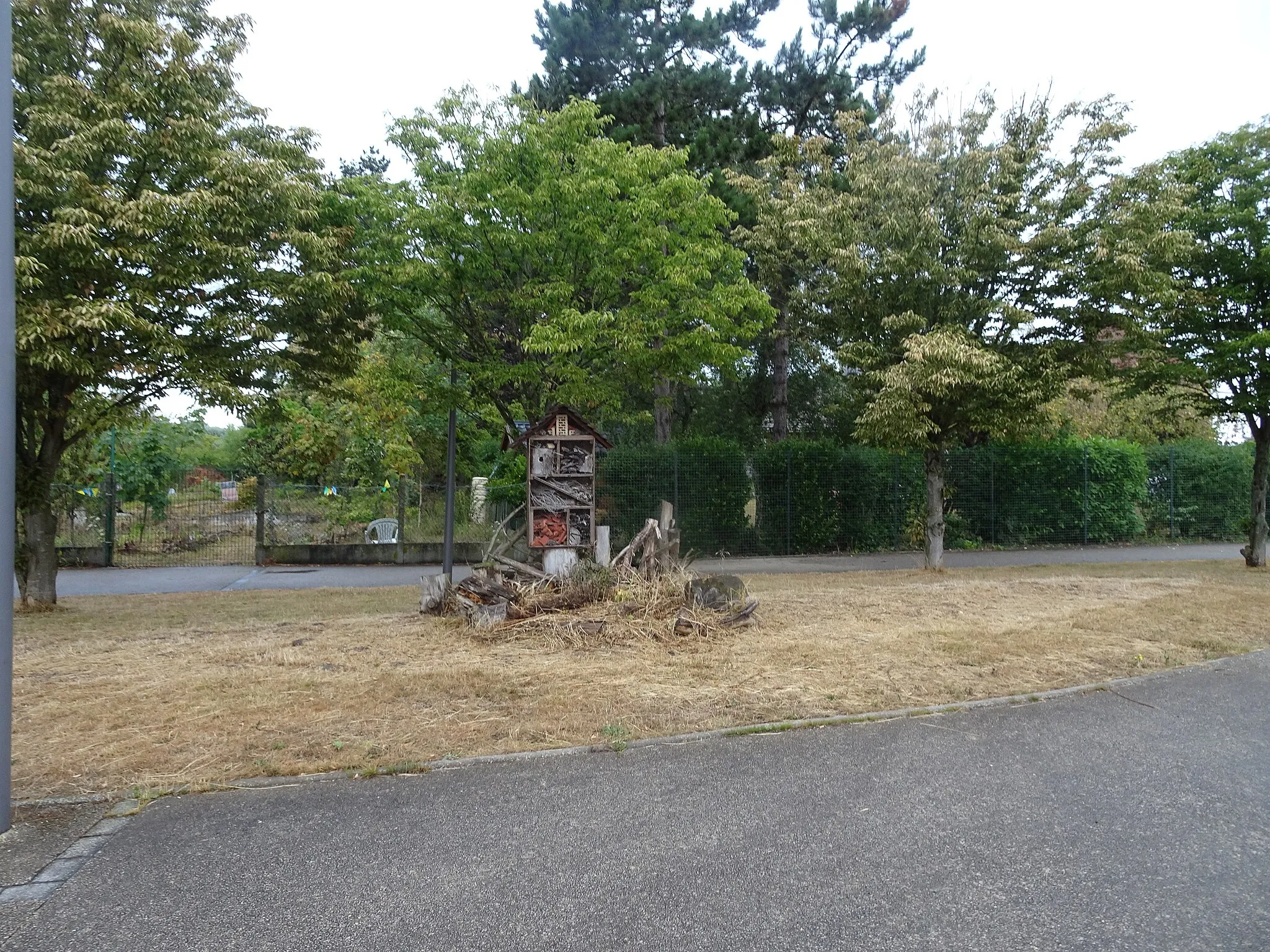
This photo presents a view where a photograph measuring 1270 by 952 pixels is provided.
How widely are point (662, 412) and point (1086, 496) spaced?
10.6 m

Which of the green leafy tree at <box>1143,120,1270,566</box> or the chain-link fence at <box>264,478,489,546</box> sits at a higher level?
the green leafy tree at <box>1143,120,1270,566</box>

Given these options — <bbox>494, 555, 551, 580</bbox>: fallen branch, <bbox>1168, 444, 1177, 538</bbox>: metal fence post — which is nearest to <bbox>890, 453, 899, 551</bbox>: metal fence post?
<bbox>1168, 444, 1177, 538</bbox>: metal fence post

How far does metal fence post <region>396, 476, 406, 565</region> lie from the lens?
1830 centimetres

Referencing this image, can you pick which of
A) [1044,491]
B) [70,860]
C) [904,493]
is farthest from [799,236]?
[70,860]

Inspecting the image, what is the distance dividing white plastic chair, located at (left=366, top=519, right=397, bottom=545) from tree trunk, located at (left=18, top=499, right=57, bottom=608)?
832 centimetres

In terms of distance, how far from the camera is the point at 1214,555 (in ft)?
61.4

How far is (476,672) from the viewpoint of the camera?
665cm

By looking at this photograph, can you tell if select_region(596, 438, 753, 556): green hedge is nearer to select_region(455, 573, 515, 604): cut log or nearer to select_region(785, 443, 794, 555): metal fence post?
select_region(785, 443, 794, 555): metal fence post

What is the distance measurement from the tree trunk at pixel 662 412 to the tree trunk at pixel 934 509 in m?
5.81

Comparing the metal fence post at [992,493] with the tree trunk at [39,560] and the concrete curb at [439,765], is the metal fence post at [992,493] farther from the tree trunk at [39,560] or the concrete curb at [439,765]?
the tree trunk at [39,560]

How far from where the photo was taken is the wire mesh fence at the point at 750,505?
1781cm

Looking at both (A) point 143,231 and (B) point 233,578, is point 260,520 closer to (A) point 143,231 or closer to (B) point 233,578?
(B) point 233,578

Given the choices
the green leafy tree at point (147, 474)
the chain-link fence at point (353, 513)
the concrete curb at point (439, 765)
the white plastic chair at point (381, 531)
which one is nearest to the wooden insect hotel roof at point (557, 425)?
the concrete curb at point (439, 765)

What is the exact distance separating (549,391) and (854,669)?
24.5 ft
